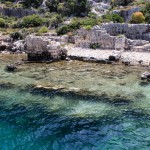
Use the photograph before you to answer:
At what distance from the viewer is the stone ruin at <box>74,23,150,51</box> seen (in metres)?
55.2

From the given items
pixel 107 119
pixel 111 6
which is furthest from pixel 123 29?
pixel 107 119

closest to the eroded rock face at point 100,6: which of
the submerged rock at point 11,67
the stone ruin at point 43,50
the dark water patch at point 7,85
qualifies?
the stone ruin at point 43,50

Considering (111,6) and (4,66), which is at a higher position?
(111,6)

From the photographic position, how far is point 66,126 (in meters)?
28.5

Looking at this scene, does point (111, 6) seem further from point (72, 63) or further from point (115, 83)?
point (115, 83)

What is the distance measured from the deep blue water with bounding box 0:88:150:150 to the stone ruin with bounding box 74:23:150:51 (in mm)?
22768

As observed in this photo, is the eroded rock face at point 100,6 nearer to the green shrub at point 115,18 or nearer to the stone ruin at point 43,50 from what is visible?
the green shrub at point 115,18

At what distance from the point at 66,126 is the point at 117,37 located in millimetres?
29670

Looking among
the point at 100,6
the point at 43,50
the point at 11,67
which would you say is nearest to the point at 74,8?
the point at 100,6

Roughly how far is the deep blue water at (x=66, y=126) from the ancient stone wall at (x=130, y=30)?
2763 centimetres

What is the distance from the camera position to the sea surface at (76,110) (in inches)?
1022

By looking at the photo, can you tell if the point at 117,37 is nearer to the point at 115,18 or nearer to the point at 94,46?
the point at 94,46

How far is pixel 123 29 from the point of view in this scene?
2375 inches

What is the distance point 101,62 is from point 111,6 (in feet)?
131
